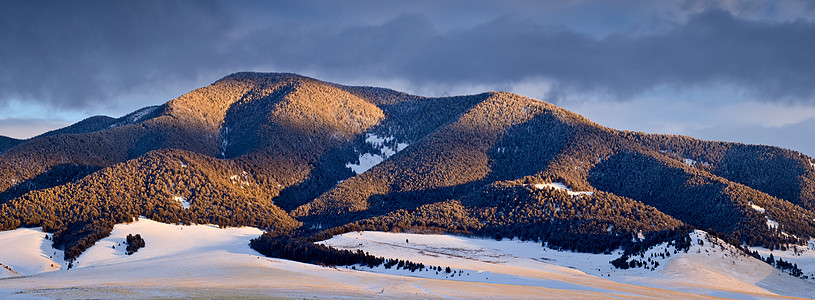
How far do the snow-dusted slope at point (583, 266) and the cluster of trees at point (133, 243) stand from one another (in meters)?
31.9

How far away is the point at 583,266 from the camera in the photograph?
360 feet

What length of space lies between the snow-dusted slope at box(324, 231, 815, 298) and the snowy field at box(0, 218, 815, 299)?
176 mm

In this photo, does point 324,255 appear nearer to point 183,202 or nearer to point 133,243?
point 133,243

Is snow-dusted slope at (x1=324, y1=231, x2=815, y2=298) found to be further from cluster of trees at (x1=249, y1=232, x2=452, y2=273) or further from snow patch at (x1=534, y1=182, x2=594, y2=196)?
snow patch at (x1=534, y1=182, x2=594, y2=196)

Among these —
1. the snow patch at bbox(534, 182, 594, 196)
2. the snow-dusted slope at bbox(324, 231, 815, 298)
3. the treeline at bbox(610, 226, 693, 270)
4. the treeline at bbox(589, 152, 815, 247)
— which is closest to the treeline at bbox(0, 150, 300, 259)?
the snow-dusted slope at bbox(324, 231, 815, 298)

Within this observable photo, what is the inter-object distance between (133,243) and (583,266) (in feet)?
240

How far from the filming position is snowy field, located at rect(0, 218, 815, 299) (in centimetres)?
5522

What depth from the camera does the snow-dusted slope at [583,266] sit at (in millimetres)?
77188

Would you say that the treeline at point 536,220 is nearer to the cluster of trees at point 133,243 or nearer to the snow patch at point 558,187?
the snow patch at point 558,187

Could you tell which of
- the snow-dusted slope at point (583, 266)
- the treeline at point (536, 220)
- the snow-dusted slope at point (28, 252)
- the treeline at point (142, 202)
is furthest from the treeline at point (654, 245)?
the treeline at point (142, 202)

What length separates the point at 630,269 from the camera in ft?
317

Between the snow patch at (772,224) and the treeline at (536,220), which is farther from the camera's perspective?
the snow patch at (772,224)

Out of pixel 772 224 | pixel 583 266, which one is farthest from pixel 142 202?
pixel 772 224

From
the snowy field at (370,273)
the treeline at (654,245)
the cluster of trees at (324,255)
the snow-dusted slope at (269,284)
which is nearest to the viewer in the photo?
the snow-dusted slope at (269,284)
